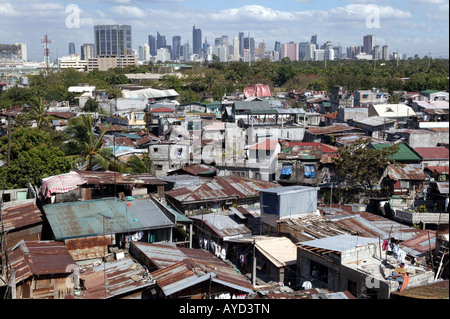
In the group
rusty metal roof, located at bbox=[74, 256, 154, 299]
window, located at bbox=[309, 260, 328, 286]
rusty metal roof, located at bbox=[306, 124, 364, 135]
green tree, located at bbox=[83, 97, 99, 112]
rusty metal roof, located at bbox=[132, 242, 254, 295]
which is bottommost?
window, located at bbox=[309, 260, 328, 286]

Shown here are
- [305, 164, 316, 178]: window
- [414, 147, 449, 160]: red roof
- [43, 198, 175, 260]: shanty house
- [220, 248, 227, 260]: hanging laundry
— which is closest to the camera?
[43, 198, 175, 260]: shanty house

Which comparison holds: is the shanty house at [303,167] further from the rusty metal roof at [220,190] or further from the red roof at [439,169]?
the red roof at [439,169]

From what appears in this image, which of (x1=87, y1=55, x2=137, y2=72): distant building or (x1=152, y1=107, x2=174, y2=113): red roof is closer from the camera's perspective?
(x1=152, y1=107, x2=174, y2=113): red roof

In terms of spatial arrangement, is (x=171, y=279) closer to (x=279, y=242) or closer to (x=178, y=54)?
(x=279, y=242)

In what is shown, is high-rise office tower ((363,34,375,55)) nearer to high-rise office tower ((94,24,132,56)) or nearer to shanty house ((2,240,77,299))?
high-rise office tower ((94,24,132,56))

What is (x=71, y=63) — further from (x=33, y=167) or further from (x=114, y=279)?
(x=114, y=279)

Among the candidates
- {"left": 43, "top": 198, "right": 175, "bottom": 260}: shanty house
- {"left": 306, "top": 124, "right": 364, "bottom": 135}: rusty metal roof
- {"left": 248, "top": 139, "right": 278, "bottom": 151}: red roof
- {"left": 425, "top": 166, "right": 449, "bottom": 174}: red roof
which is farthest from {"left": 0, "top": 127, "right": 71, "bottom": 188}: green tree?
{"left": 425, "top": 166, "right": 449, "bottom": 174}: red roof

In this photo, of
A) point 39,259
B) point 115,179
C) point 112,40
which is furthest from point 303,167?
point 112,40

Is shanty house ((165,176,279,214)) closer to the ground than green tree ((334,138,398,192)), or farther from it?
closer to the ground

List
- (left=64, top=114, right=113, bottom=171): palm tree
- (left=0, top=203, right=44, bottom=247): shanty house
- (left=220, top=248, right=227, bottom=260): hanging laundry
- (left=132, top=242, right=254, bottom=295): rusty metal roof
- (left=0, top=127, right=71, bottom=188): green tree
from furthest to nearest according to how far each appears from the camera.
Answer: (left=64, top=114, right=113, bottom=171): palm tree < (left=0, top=127, right=71, bottom=188): green tree < (left=220, top=248, right=227, bottom=260): hanging laundry < (left=0, top=203, right=44, bottom=247): shanty house < (left=132, top=242, right=254, bottom=295): rusty metal roof
